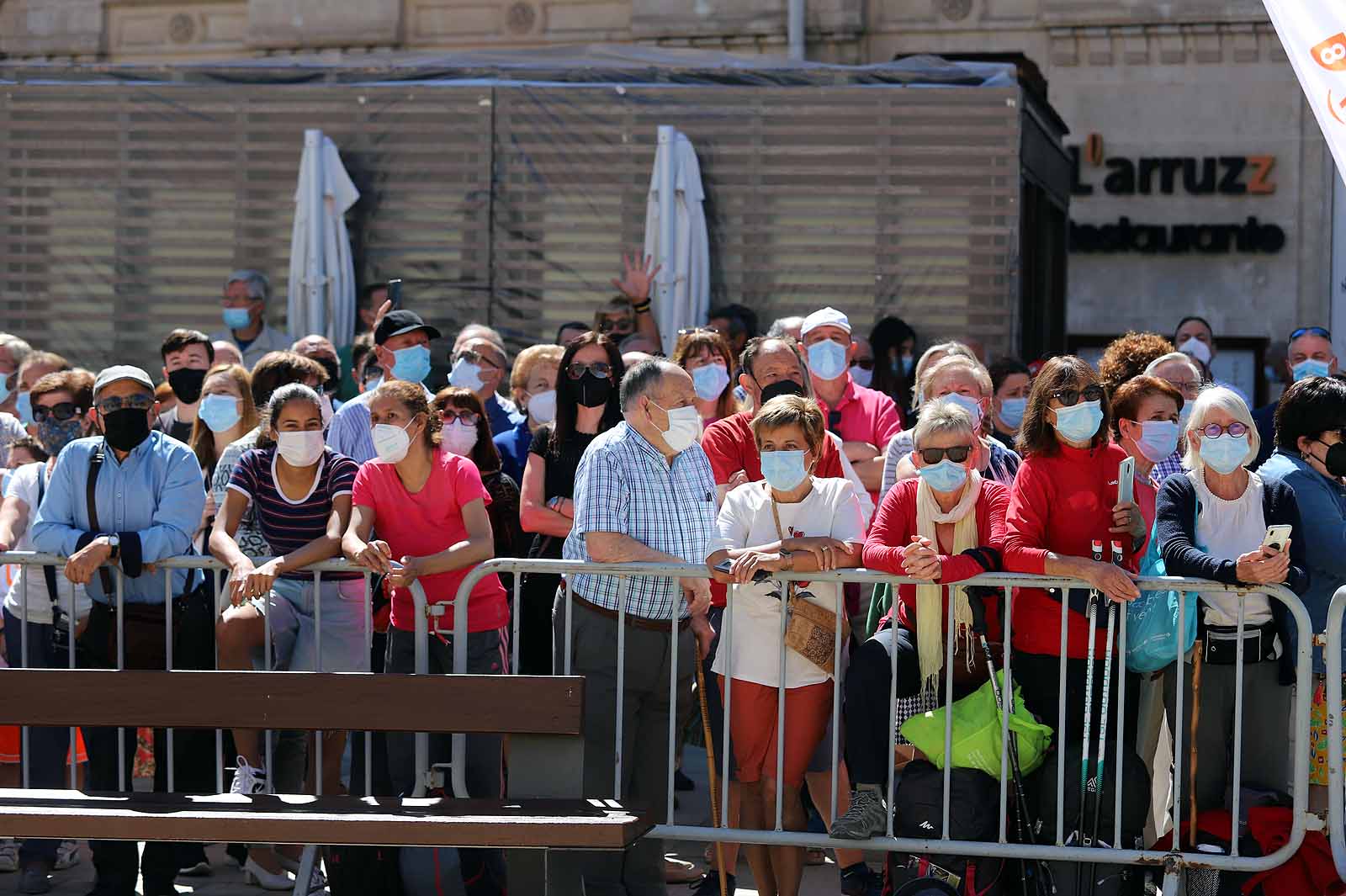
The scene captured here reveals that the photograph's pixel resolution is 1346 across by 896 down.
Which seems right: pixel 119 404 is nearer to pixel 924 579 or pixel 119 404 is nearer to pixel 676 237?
pixel 924 579

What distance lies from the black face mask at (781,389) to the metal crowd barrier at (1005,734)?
1.40 m

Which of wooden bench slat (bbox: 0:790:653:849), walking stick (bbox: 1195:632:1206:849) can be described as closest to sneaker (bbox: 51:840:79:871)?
wooden bench slat (bbox: 0:790:653:849)

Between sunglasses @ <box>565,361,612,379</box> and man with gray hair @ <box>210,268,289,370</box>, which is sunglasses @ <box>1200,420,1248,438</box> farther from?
man with gray hair @ <box>210,268,289,370</box>

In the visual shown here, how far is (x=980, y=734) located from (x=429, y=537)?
2.21m

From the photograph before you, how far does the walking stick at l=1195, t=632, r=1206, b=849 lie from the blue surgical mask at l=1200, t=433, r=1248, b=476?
667mm

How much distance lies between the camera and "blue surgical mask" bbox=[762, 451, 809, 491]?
6.43 meters

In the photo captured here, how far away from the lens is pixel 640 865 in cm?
648

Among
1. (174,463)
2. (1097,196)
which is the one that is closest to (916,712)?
(174,463)

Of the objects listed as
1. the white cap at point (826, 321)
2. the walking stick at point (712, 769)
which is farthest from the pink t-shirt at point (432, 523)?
the white cap at point (826, 321)

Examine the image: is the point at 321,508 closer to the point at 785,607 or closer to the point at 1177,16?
the point at 785,607

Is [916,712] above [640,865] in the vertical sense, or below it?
above

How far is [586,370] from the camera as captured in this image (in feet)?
25.1

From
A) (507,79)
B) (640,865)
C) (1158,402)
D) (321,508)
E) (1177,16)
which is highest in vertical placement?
(1177,16)

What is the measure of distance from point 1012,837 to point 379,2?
1540cm
